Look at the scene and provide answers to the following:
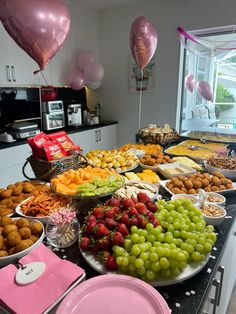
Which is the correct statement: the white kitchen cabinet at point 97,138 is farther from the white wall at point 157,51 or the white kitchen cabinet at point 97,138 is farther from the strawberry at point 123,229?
the strawberry at point 123,229

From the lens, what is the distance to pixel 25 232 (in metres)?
0.89

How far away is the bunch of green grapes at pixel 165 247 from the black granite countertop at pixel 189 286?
4 cm

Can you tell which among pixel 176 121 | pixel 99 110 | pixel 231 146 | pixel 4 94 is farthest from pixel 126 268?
pixel 99 110

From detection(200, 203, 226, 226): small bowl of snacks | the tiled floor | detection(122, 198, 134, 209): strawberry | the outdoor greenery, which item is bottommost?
the tiled floor

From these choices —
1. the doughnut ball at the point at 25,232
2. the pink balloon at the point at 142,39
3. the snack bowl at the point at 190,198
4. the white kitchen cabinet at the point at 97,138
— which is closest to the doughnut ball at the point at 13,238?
the doughnut ball at the point at 25,232

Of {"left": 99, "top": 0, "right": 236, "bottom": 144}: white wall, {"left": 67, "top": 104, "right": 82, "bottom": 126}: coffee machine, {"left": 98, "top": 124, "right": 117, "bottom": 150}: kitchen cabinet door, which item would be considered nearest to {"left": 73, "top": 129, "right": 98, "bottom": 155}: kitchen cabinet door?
{"left": 98, "top": 124, "right": 117, "bottom": 150}: kitchen cabinet door

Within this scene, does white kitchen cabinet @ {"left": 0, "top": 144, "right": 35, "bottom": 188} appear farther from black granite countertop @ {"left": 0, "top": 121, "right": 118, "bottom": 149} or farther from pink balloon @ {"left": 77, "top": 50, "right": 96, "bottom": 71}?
pink balloon @ {"left": 77, "top": 50, "right": 96, "bottom": 71}

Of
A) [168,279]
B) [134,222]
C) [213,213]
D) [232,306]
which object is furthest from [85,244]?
[232,306]

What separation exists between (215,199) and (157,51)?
112 inches

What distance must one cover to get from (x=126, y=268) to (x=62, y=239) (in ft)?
0.95

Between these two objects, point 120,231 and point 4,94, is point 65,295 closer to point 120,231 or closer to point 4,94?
point 120,231

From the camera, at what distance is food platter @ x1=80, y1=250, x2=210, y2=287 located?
730 millimetres

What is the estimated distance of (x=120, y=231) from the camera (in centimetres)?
83

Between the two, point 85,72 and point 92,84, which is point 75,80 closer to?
point 85,72
